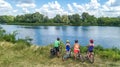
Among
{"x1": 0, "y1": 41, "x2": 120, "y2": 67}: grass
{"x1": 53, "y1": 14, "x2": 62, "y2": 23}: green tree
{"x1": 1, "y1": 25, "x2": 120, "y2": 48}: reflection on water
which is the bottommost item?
{"x1": 1, "y1": 25, "x2": 120, "y2": 48}: reflection on water

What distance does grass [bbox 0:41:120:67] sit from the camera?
13.1 meters

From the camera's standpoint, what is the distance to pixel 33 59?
14.1 m

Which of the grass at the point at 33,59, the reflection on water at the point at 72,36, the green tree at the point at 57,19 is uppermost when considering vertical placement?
the grass at the point at 33,59

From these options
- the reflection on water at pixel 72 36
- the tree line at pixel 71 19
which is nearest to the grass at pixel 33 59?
the reflection on water at pixel 72 36

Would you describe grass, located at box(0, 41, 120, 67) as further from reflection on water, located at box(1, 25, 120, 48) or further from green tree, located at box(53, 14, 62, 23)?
green tree, located at box(53, 14, 62, 23)

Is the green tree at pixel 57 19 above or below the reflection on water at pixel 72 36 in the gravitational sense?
above

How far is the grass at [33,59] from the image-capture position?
42.9 ft

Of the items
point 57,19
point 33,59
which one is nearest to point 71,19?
point 57,19

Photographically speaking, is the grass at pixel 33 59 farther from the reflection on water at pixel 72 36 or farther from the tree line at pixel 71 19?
the tree line at pixel 71 19

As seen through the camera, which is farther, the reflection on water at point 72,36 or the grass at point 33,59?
the reflection on water at point 72,36

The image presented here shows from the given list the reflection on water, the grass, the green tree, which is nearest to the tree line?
the green tree

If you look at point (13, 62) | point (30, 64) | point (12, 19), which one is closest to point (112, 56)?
point (30, 64)

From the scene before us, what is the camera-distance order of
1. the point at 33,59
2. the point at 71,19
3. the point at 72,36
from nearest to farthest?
the point at 33,59, the point at 72,36, the point at 71,19

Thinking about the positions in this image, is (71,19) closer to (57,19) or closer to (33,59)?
(57,19)
